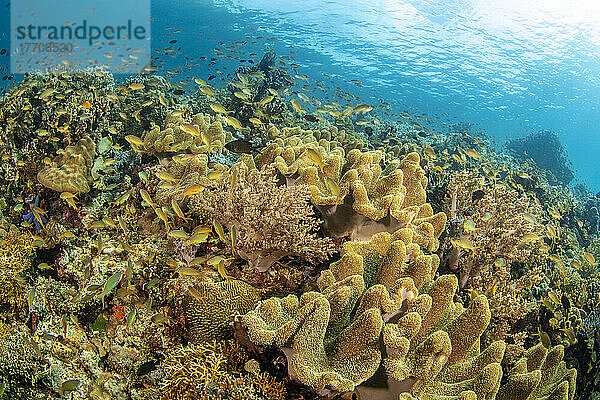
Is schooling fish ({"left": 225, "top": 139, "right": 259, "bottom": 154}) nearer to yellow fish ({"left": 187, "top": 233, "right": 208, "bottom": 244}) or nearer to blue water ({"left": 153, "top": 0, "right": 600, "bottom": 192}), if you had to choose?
yellow fish ({"left": 187, "top": 233, "right": 208, "bottom": 244})

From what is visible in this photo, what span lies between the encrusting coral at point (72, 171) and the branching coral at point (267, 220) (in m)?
2.84

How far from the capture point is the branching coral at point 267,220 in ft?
11.2

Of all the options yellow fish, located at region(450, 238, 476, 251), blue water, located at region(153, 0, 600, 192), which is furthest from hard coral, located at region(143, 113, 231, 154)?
blue water, located at region(153, 0, 600, 192)

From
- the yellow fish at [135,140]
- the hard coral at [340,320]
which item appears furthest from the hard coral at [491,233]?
the yellow fish at [135,140]

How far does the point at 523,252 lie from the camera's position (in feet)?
15.5

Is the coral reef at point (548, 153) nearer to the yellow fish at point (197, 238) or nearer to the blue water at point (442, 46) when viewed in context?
the blue water at point (442, 46)

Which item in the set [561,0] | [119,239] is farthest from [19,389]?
[561,0]

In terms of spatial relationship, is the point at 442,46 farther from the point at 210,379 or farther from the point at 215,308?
the point at 210,379

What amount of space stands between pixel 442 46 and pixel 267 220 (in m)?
35.1

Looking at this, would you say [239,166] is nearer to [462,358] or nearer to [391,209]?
[391,209]

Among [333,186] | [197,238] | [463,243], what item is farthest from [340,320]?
[463,243]

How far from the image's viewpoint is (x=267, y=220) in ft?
11.1

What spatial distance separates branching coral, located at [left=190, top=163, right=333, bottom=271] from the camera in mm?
3410

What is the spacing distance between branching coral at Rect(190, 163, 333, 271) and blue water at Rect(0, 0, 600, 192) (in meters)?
20.9
